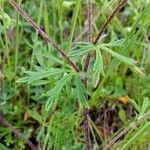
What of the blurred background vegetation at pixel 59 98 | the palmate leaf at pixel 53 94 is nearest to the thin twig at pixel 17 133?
the blurred background vegetation at pixel 59 98

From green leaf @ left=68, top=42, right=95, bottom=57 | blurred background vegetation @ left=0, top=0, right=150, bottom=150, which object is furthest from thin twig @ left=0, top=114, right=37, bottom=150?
green leaf @ left=68, top=42, right=95, bottom=57

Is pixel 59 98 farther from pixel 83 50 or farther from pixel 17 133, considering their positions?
pixel 83 50

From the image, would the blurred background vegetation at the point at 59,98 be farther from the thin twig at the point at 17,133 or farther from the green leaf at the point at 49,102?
the green leaf at the point at 49,102

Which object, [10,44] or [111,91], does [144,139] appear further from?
[10,44]

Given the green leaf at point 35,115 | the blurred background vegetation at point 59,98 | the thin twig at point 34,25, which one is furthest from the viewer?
the green leaf at point 35,115

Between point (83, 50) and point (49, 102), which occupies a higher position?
point (83, 50)

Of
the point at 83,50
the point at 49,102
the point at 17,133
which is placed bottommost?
the point at 17,133

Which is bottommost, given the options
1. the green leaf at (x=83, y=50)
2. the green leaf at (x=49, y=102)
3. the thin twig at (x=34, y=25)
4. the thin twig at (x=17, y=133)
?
the thin twig at (x=17, y=133)

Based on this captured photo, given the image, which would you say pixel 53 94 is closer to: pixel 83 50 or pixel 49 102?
pixel 49 102

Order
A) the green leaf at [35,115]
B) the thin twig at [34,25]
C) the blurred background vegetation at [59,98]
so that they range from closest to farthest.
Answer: the thin twig at [34,25], the blurred background vegetation at [59,98], the green leaf at [35,115]

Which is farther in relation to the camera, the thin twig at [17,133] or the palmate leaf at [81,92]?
the thin twig at [17,133]

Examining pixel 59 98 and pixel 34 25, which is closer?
pixel 34 25

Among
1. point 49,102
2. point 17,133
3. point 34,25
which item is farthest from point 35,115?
point 34,25
